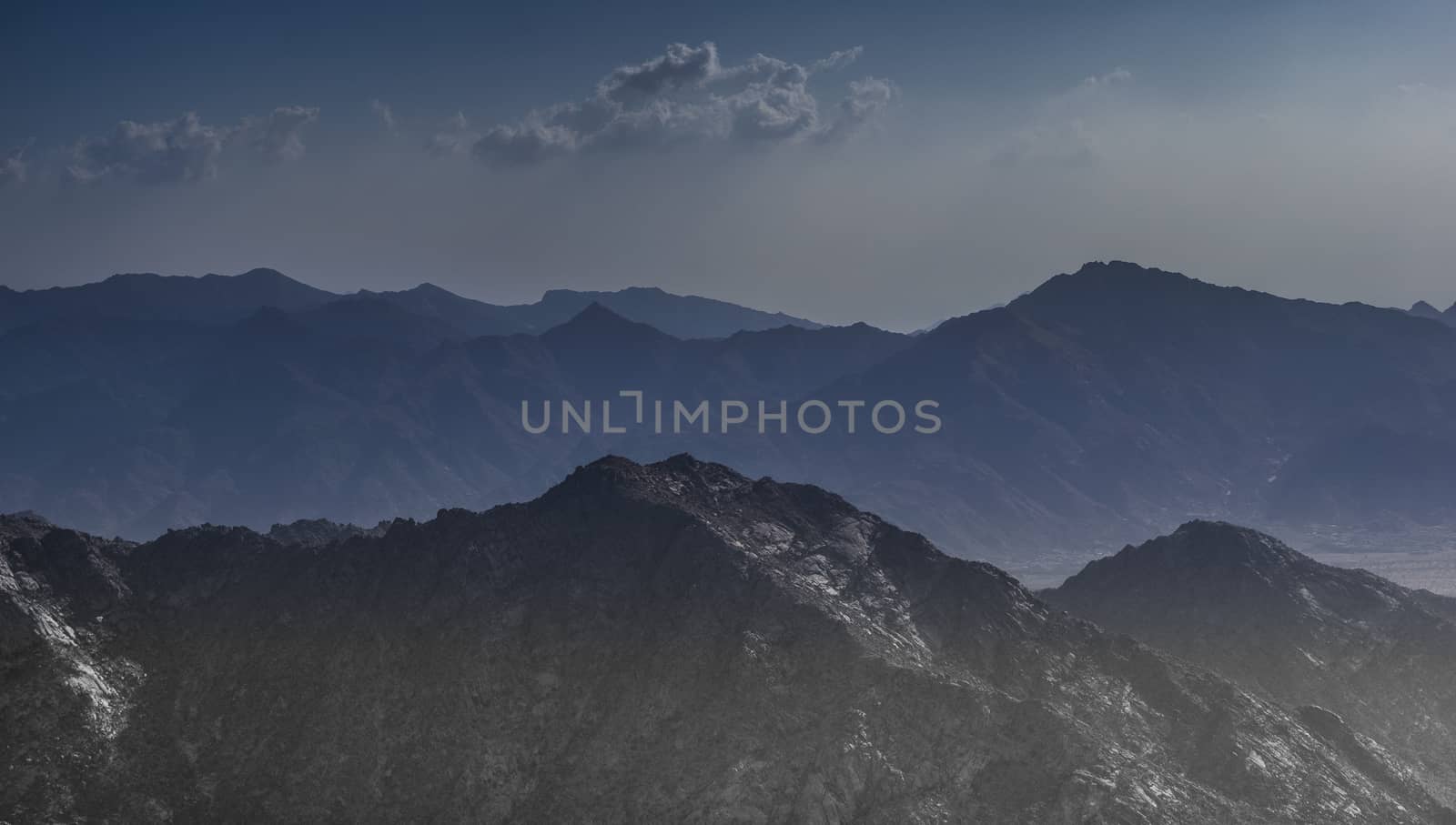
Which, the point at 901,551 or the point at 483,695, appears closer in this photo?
the point at 483,695

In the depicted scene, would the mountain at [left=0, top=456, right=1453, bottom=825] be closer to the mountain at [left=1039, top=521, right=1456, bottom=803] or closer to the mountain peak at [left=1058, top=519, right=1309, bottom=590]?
the mountain at [left=1039, top=521, right=1456, bottom=803]

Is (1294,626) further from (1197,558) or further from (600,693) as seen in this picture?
(600,693)

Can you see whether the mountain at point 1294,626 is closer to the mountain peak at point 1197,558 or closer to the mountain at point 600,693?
the mountain peak at point 1197,558

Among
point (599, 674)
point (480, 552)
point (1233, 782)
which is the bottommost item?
point (1233, 782)

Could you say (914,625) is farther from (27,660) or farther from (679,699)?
(27,660)

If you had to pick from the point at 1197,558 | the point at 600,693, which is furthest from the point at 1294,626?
the point at 600,693

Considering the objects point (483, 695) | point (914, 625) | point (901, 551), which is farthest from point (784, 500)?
point (483, 695)
